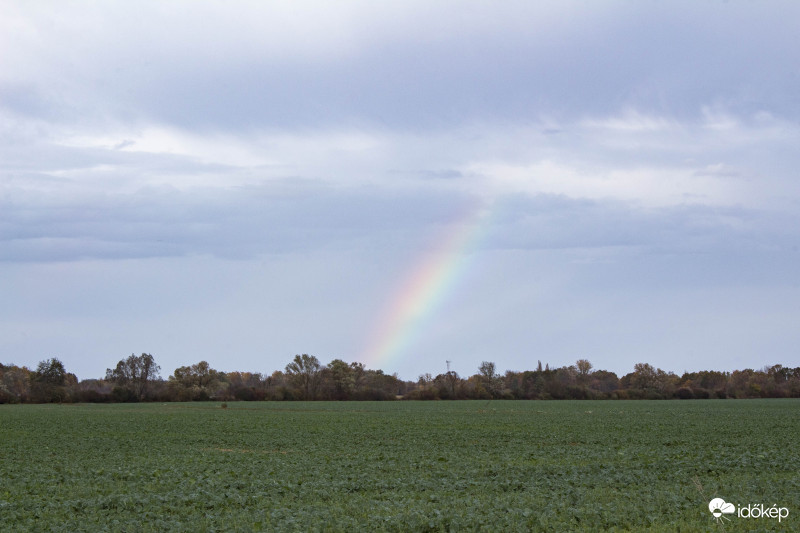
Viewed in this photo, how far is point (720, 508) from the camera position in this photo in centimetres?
1520

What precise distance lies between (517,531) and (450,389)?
13995 cm

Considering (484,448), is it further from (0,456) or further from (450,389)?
(450,389)

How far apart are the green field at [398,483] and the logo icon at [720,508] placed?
21 centimetres

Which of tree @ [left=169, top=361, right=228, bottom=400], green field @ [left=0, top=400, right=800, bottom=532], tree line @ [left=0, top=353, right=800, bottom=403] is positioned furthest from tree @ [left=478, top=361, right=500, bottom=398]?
green field @ [left=0, top=400, right=800, bottom=532]

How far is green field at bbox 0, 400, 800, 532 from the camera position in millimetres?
14523

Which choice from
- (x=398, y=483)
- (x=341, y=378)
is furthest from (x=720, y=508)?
(x=341, y=378)

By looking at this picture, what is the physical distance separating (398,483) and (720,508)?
9.19 m

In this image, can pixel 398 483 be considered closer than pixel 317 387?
Yes

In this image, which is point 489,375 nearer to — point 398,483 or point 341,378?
point 341,378

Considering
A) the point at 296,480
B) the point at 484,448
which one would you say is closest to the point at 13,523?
the point at 296,480

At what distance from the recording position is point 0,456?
3075 cm

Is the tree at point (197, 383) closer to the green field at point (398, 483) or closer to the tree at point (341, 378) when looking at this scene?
the tree at point (341, 378)

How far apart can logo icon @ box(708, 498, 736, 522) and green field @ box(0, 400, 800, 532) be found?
0.70ft

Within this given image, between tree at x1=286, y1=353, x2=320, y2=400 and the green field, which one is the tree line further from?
the green field
